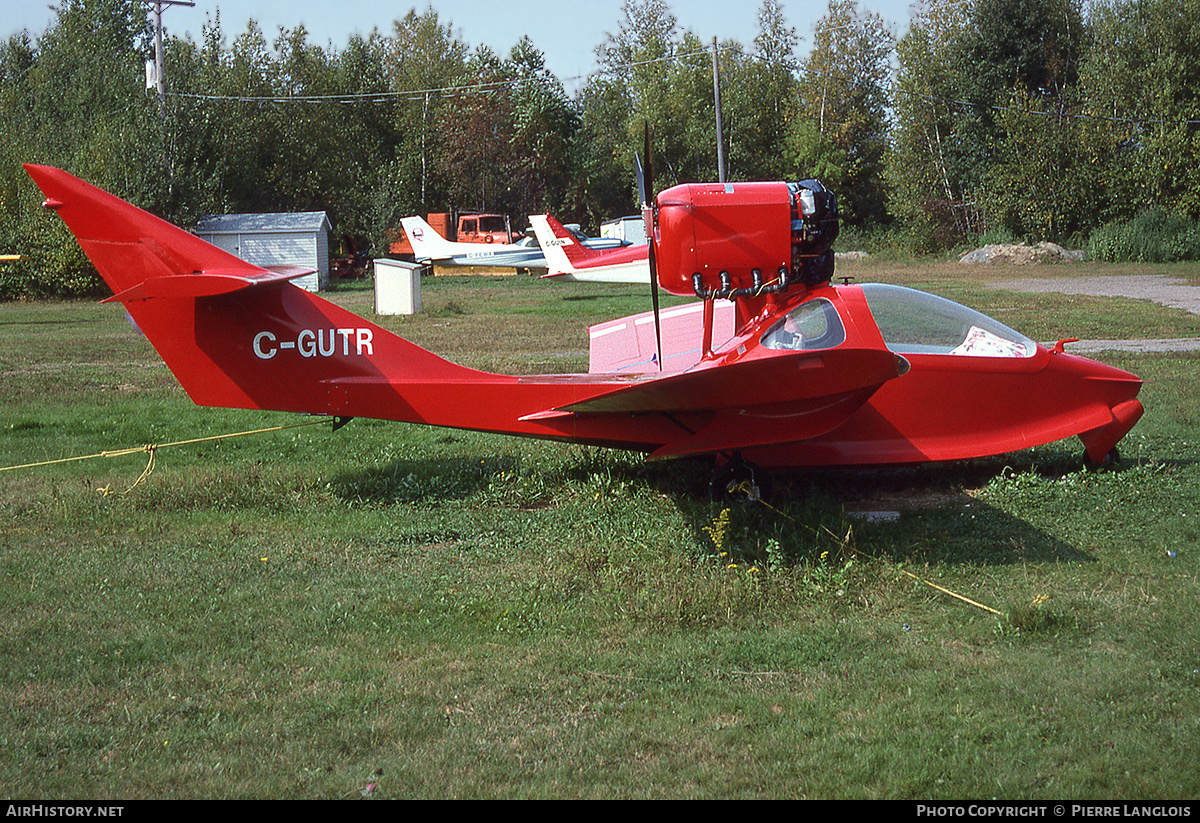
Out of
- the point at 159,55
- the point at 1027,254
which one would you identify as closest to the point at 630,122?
the point at 1027,254

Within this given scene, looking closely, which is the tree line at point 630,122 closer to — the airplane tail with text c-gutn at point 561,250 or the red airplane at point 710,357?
the airplane tail with text c-gutn at point 561,250

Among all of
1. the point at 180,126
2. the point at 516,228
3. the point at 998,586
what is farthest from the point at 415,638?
the point at 516,228

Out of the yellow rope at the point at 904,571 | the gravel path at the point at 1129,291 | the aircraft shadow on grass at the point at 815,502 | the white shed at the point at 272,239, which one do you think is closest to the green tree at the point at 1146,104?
the gravel path at the point at 1129,291

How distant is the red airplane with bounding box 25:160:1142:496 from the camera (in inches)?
288

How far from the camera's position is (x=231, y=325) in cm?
784

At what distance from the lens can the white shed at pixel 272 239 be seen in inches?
1389

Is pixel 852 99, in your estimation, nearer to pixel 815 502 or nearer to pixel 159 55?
pixel 159 55

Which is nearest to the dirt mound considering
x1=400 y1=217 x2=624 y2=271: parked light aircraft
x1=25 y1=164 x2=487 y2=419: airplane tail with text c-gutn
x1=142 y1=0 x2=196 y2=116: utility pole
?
x1=400 y1=217 x2=624 y2=271: parked light aircraft

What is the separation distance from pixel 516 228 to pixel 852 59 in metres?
22.6

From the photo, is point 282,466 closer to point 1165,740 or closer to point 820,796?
point 820,796

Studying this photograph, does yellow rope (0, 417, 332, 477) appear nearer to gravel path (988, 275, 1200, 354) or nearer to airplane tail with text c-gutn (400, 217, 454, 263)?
gravel path (988, 275, 1200, 354)

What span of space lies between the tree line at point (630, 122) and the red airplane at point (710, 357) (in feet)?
91.2

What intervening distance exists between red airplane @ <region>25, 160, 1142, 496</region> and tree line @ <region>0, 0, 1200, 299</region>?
27.8 meters

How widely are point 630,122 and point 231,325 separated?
1948 inches
